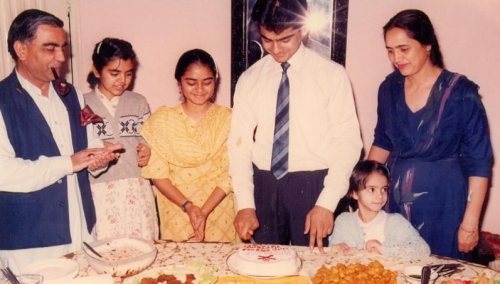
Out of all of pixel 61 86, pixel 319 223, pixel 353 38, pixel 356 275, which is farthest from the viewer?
pixel 353 38

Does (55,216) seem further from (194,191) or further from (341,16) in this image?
(341,16)

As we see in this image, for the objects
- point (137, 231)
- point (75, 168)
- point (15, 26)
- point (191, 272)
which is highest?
point (15, 26)

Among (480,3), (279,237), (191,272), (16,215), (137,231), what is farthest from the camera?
(480,3)

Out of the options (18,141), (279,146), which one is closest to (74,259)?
(18,141)

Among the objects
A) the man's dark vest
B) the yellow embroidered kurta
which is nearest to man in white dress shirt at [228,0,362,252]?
the yellow embroidered kurta

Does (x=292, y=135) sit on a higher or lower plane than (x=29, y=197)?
higher

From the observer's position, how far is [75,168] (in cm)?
224

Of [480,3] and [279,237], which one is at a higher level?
[480,3]

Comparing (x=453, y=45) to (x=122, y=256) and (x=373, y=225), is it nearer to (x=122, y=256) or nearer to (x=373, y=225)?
(x=373, y=225)

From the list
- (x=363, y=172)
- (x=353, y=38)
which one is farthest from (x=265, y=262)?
(x=353, y=38)

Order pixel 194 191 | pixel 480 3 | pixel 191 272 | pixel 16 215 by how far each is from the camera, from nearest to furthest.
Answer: pixel 191 272 < pixel 16 215 < pixel 194 191 < pixel 480 3

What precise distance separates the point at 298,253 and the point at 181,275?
541 millimetres

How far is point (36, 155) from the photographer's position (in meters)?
2.29

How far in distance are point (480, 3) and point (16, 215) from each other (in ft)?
11.4
